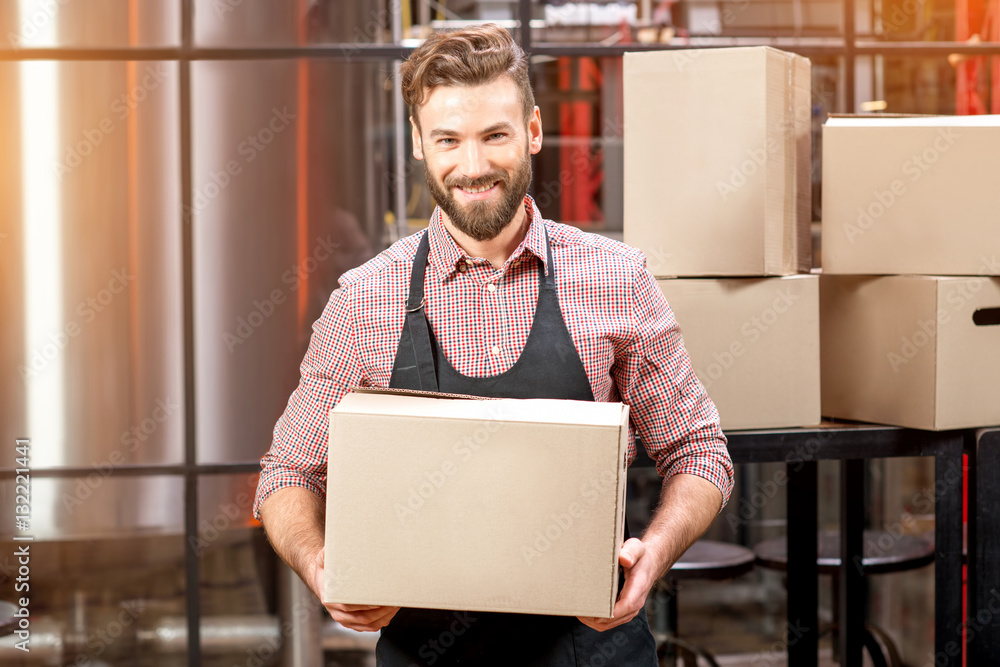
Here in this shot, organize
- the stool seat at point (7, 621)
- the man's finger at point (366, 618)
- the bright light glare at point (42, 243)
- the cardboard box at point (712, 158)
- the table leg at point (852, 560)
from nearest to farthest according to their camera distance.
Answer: the man's finger at point (366, 618), the cardboard box at point (712, 158), the stool seat at point (7, 621), the table leg at point (852, 560), the bright light glare at point (42, 243)

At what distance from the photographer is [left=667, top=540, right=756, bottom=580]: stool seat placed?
2.24 meters

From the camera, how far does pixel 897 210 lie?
170 cm

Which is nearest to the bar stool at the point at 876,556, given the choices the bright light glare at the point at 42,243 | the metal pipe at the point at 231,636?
the metal pipe at the point at 231,636

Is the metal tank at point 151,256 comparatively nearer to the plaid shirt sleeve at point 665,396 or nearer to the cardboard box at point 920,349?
the plaid shirt sleeve at point 665,396

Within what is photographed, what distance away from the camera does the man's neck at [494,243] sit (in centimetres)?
129

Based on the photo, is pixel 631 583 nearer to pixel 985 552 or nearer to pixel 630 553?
pixel 630 553

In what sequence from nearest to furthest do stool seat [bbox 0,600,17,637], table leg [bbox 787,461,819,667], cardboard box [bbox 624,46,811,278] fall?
1. cardboard box [bbox 624,46,811,278]
2. stool seat [bbox 0,600,17,637]
3. table leg [bbox 787,461,819,667]

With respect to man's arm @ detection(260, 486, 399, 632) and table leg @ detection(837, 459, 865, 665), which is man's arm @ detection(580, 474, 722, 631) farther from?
table leg @ detection(837, 459, 865, 665)

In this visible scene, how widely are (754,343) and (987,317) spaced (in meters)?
0.41

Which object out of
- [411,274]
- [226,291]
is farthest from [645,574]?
[226,291]

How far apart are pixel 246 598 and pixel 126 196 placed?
1304mm

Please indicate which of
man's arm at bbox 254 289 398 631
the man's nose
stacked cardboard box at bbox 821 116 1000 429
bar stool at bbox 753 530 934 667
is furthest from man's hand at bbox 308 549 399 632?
bar stool at bbox 753 530 934 667

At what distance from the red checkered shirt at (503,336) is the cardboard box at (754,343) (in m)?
0.39

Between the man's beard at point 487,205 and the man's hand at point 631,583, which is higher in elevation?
the man's beard at point 487,205
